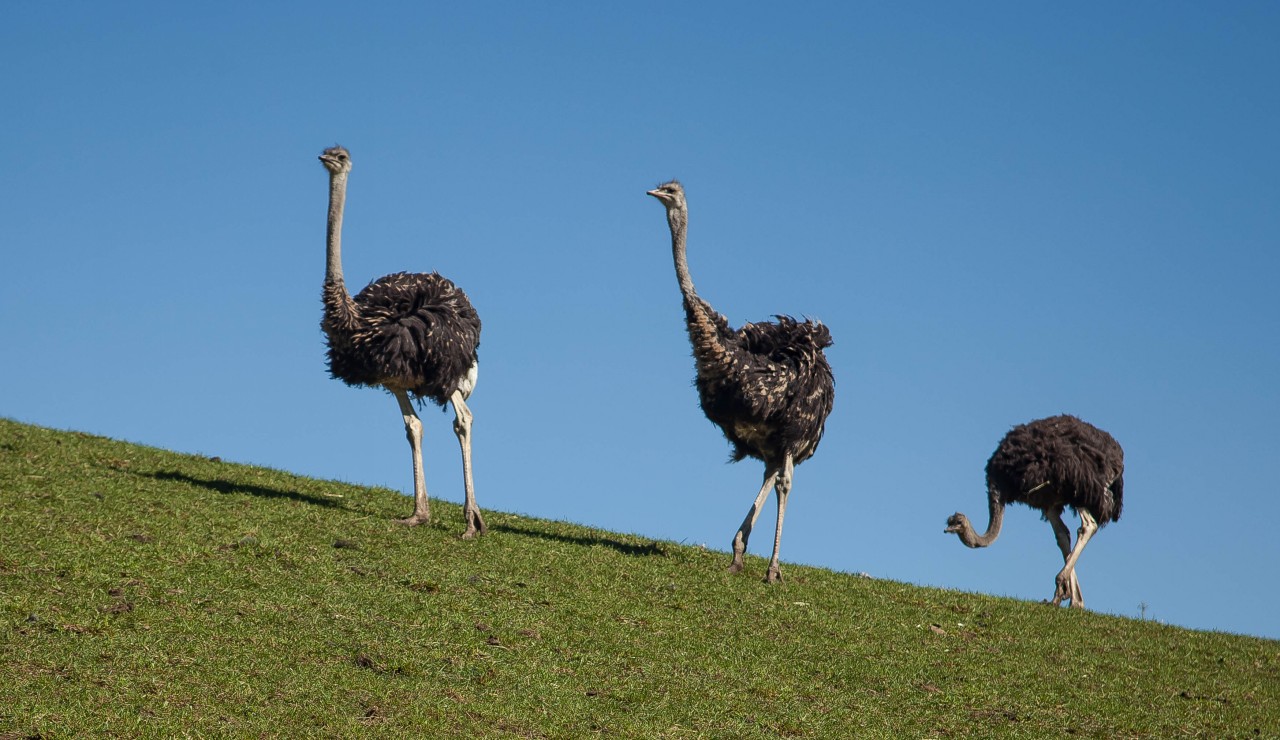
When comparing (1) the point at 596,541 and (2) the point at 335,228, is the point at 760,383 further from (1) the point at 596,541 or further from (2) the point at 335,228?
(2) the point at 335,228

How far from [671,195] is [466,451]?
3854 millimetres

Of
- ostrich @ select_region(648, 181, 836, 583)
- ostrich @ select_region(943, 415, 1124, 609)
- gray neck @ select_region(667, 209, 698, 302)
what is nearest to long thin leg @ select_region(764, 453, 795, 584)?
ostrich @ select_region(648, 181, 836, 583)

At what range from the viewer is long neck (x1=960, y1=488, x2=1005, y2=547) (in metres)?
21.6

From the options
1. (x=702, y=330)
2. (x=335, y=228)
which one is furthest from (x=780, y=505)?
(x=335, y=228)

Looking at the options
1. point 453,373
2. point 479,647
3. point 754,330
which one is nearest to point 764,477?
point 754,330

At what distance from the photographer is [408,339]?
56.8ft

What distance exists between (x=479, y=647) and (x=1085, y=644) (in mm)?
A: 7330

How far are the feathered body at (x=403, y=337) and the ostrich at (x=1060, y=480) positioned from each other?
777cm

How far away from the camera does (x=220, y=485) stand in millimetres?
19062

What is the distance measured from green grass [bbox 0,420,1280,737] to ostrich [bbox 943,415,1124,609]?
2.23 m

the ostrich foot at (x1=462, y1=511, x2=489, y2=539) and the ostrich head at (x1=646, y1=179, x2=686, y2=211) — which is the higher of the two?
the ostrich head at (x1=646, y1=179, x2=686, y2=211)

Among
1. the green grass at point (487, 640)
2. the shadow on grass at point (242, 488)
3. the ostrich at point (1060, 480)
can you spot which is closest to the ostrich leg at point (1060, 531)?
the ostrich at point (1060, 480)

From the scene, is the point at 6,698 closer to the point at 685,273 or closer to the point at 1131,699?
the point at 685,273

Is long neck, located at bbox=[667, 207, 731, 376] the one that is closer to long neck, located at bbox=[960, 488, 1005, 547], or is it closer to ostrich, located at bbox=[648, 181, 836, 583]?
ostrich, located at bbox=[648, 181, 836, 583]
